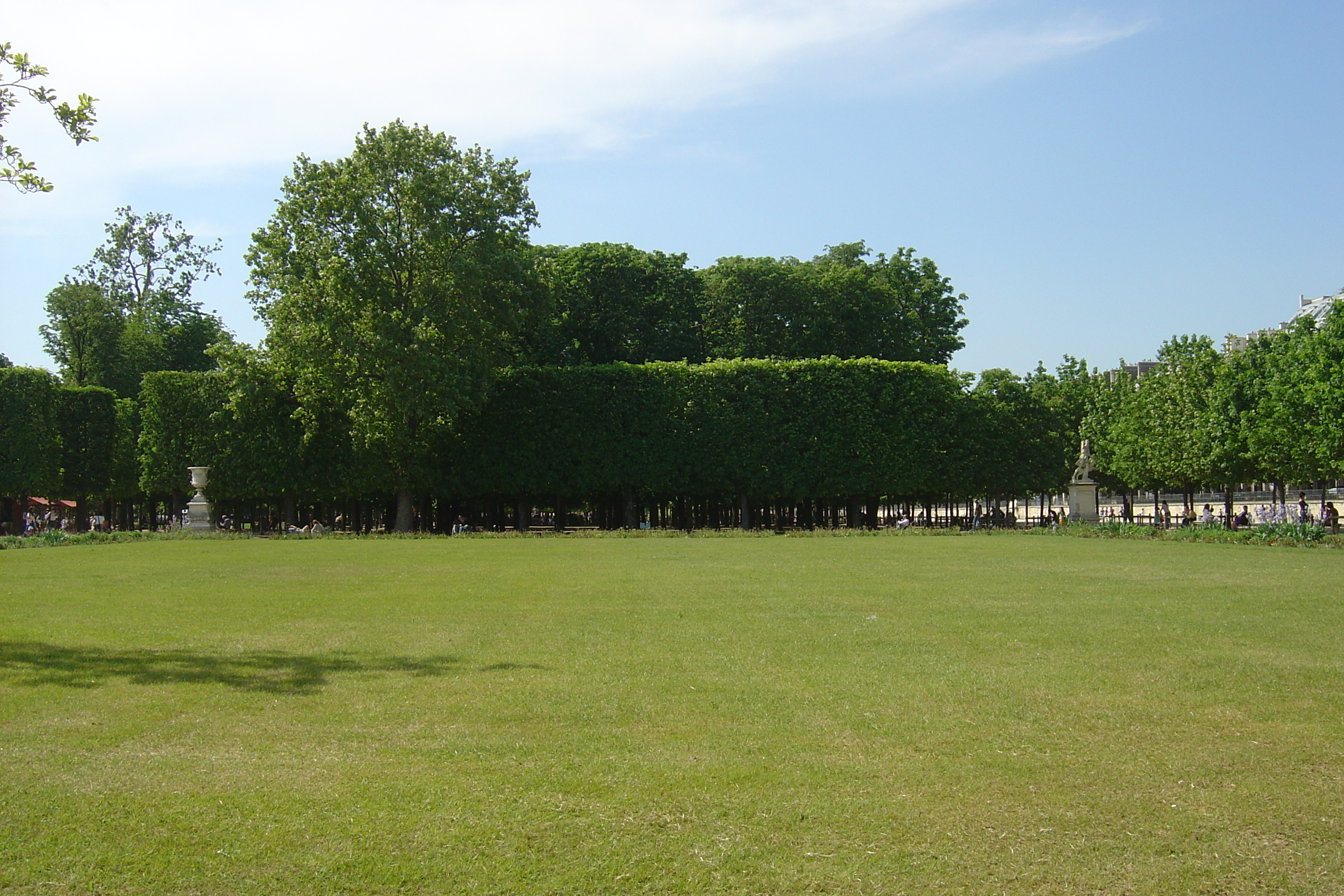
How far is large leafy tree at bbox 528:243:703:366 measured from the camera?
168ft

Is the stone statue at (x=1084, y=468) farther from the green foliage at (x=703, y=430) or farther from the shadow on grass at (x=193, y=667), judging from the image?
the shadow on grass at (x=193, y=667)

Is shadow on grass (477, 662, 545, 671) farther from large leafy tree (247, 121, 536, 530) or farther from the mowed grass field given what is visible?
large leafy tree (247, 121, 536, 530)

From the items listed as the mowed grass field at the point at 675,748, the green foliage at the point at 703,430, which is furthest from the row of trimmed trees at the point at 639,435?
the mowed grass field at the point at 675,748

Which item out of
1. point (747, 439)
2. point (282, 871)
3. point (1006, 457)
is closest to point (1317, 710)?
point (282, 871)

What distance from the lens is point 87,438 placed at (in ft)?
165

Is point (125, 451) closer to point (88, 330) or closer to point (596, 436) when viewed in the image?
point (88, 330)

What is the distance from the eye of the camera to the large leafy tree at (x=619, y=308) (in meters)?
51.3

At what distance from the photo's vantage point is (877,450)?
4509 centimetres

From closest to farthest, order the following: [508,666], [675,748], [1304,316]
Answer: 1. [675,748]
2. [508,666]
3. [1304,316]

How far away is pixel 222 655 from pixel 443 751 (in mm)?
4195

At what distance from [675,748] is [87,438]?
5113cm

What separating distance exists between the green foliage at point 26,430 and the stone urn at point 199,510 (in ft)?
30.6

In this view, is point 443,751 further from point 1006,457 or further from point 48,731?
point 1006,457

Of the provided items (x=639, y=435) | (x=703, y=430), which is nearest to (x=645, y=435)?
(x=639, y=435)
